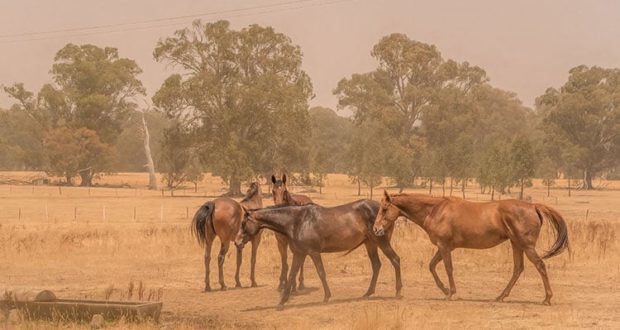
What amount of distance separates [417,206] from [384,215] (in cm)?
77

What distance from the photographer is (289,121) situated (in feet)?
224

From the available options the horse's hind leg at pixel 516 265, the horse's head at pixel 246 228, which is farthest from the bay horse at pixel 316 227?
the horse's hind leg at pixel 516 265

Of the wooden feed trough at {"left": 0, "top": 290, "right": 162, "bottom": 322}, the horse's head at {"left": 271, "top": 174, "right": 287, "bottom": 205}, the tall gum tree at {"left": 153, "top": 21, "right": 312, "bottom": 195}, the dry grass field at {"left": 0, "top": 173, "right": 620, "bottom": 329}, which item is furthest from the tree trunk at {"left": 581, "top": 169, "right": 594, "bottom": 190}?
the wooden feed trough at {"left": 0, "top": 290, "right": 162, "bottom": 322}

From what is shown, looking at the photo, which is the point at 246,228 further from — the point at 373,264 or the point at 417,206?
the point at 417,206

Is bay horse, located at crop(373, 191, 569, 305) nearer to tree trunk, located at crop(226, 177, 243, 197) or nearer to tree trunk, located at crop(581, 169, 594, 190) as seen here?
tree trunk, located at crop(226, 177, 243, 197)

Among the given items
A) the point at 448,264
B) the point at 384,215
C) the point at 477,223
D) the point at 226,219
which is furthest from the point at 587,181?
the point at 384,215

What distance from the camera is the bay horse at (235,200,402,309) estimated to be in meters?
15.9

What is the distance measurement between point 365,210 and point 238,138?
178 feet

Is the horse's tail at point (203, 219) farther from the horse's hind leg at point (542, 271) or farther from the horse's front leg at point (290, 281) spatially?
the horse's hind leg at point (542, 271)

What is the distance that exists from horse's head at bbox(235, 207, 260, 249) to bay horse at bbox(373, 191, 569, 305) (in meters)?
2.50

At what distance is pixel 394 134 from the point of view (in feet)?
336

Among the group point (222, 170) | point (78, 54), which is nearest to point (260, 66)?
point (222, 170)

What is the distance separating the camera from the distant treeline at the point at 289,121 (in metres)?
68.9

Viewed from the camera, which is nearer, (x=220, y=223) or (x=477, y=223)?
(x=477, y=223)
